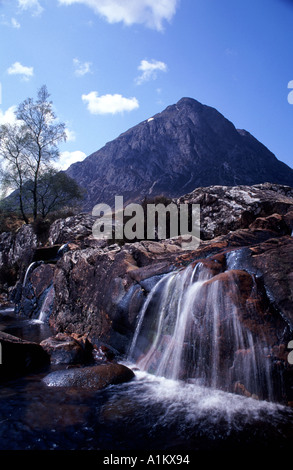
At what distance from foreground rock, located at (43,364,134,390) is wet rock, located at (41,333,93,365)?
3.41 ft

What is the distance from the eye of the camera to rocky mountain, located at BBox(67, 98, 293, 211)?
9169cm

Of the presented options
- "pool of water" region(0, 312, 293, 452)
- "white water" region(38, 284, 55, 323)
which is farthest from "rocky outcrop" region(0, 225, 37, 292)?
"pool of water" region(0, 312, 293, 452)

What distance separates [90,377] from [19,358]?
2142mm

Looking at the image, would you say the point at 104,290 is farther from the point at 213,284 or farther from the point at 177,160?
the point at 177,160

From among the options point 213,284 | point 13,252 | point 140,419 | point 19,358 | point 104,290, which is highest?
point 213,284

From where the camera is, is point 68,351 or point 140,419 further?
point 68,351

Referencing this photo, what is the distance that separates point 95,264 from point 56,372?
15.1 ft

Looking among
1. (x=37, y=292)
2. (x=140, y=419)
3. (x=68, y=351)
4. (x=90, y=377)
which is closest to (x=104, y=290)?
(x=68, y=351)

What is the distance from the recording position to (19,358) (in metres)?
6.13

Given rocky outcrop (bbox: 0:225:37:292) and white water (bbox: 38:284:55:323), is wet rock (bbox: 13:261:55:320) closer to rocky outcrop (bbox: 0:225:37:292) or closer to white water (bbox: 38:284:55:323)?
white water (bbox: 38:284:55:323)

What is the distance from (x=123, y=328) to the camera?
7273 millimetres

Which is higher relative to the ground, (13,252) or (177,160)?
(177,160)

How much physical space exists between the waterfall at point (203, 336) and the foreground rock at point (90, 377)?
2.73 ft

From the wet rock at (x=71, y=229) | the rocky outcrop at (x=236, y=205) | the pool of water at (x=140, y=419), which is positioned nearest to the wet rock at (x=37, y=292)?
the wet rock at (x=71, y=229)
